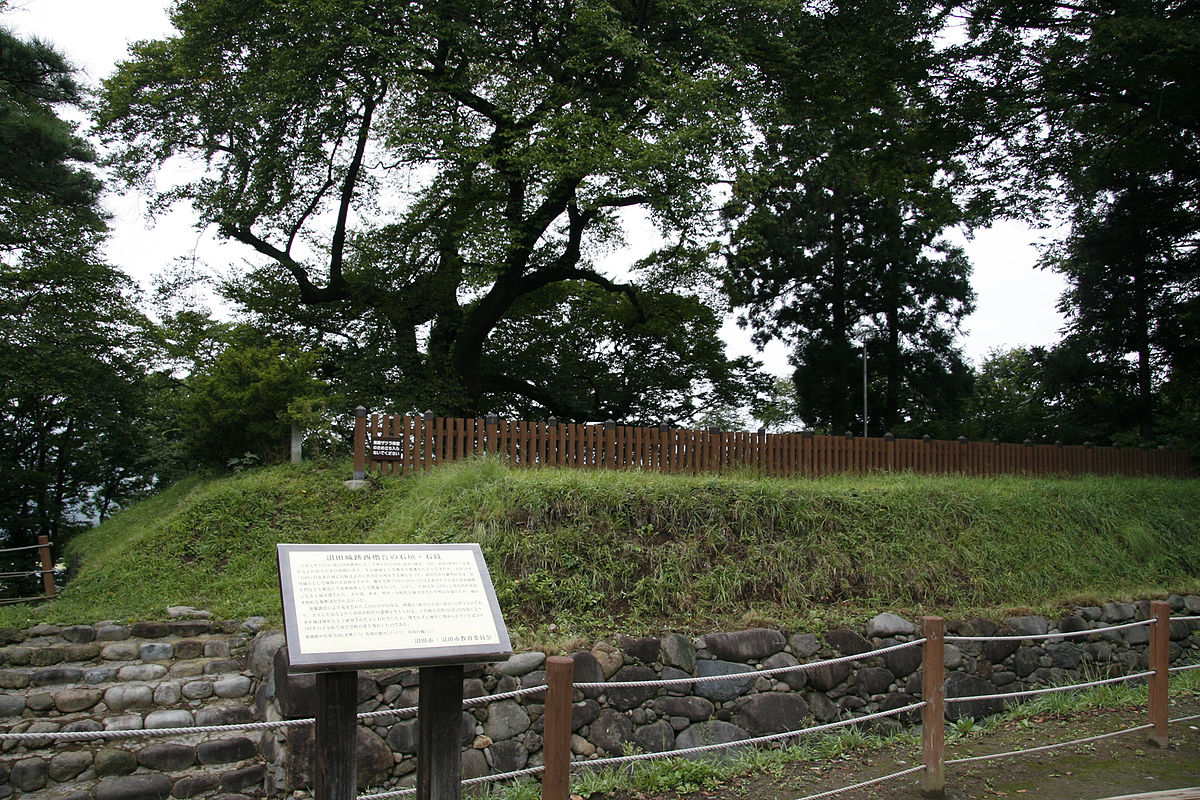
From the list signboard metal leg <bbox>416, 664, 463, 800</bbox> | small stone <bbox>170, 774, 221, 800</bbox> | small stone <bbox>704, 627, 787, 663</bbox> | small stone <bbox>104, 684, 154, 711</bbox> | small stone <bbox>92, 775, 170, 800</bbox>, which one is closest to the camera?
signboard metal leg <bbox>416, 664, 463, 800</bbox>

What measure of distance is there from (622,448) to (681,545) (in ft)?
13.1

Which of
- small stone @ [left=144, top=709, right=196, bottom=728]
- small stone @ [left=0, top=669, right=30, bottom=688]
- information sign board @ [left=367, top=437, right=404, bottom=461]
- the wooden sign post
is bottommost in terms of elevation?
small stone @ [left=144, top=709, right=196, bottom=728]

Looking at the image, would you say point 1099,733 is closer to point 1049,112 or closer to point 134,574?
point 134,574

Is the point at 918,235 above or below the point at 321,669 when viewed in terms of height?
above

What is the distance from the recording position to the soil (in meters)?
A: 4.97

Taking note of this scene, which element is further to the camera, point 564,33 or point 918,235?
point 918,235

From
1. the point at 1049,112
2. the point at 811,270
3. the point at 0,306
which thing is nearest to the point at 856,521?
the point at 1049,112

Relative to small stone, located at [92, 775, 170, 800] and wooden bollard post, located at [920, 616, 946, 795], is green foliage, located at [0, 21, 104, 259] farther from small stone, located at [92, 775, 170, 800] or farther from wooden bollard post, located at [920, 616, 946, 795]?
wooden bollard post, located at [920, 616, 946, 795]

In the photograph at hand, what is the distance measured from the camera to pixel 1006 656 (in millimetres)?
7258

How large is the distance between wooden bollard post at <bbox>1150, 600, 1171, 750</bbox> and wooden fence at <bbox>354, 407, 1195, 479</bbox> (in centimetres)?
580

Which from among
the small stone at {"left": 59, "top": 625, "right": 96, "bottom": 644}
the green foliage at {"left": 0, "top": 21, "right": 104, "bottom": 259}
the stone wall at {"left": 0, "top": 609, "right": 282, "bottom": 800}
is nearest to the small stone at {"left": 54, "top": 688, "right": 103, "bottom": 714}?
the stone wall at {"left": 0, "top": 609, "right": 282, "bottom": 800}

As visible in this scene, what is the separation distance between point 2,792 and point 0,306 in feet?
39.3

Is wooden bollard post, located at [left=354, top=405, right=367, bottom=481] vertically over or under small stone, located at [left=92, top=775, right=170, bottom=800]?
over

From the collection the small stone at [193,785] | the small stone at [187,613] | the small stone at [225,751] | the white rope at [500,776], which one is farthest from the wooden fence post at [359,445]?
the white rope at [500,776]
